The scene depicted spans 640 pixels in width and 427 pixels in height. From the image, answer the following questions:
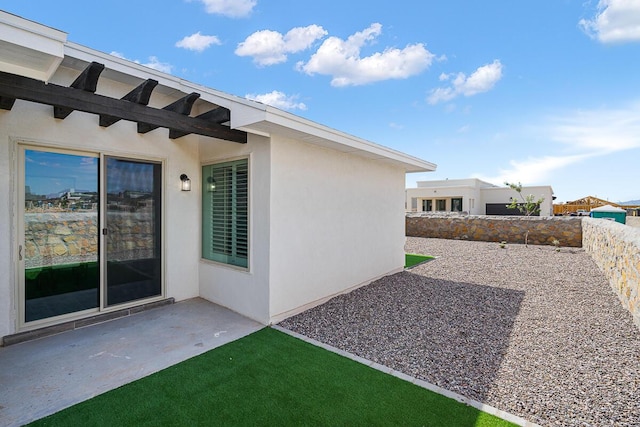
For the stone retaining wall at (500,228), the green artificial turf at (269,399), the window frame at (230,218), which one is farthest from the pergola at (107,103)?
the stone retaining wall at (500,228)

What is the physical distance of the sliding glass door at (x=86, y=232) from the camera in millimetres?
4820

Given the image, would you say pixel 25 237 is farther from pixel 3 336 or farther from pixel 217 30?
pixel 217 30

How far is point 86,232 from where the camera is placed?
17.5 feet

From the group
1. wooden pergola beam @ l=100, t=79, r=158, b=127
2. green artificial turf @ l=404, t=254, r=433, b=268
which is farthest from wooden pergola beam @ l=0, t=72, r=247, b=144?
green artificial turf @ l=404, t=254, r=433, b=268

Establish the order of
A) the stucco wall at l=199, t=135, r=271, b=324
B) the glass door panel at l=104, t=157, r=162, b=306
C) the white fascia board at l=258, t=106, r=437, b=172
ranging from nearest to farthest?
the white fascia board at l=258, t=106, r=437, b=172, the stucco wall at l=199, t=135, r=271, b=324, the glass door panel at l=104, t=157, r=162, b=306

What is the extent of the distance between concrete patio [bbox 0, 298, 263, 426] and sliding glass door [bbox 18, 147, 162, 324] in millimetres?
574

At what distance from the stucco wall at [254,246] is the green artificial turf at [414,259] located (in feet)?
20.6

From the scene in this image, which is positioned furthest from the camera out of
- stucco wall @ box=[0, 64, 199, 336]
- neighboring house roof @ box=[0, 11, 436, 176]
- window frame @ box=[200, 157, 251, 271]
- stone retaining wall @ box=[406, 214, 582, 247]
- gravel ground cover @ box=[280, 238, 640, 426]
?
stone retaining wall @ box=[406, 214, 582, 247]

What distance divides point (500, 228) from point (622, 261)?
10.1 m

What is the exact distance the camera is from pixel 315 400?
10.8ft

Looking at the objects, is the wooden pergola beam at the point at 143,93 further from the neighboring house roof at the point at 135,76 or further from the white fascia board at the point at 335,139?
the white fascia board at the point at 335,139

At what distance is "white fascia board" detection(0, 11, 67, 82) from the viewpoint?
2504mm

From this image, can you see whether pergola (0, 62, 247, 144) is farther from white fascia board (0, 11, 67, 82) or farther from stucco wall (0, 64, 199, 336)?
white fascia board (0, 11, 67, 82)

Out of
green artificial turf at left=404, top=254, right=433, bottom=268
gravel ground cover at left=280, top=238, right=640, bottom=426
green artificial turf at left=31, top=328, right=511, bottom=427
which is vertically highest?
green artificial turf at left=404, top=254, right=433, bottom=268
